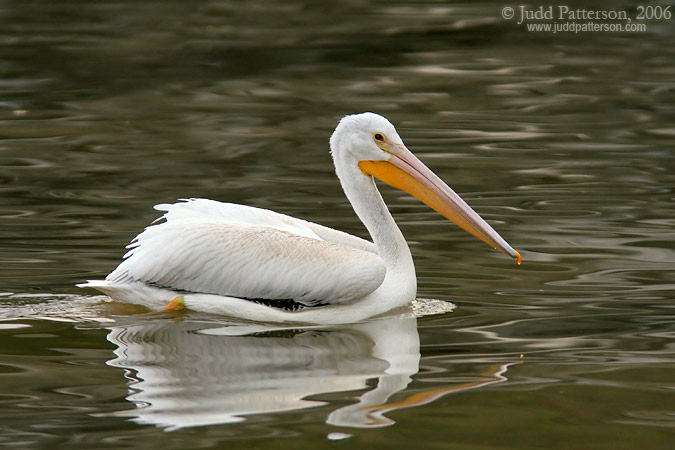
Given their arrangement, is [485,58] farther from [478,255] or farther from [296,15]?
[478,255]

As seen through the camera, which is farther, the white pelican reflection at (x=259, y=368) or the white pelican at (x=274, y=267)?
the white pelican at (x=274, y=267)

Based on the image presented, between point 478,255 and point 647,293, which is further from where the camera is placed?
point 478,255

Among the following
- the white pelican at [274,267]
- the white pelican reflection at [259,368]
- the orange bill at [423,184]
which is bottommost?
the white pelican reflection at [259,368]

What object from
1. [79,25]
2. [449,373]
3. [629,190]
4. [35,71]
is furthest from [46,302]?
[79,25]

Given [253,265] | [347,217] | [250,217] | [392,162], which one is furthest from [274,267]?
[347,217]

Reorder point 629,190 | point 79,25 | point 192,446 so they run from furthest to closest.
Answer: point 79,25
point 629,190
point 192,446

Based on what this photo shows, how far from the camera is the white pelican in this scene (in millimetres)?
5844

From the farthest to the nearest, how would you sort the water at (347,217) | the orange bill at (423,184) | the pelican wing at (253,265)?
the orange bill at (423,184) → the pelican wing at (253,265) → the water at (347,217)

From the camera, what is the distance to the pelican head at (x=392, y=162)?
6188 millimetres

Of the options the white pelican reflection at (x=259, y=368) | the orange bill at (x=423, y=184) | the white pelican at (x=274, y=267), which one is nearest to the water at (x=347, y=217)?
the white pelican reflection at (x=259, y=368)

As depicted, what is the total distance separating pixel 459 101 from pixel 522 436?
8949 mm

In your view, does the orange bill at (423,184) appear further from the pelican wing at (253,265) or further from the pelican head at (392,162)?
the pelican wing at (253,265)

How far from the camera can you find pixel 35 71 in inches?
582

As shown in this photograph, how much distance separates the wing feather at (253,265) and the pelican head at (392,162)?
46 cm
